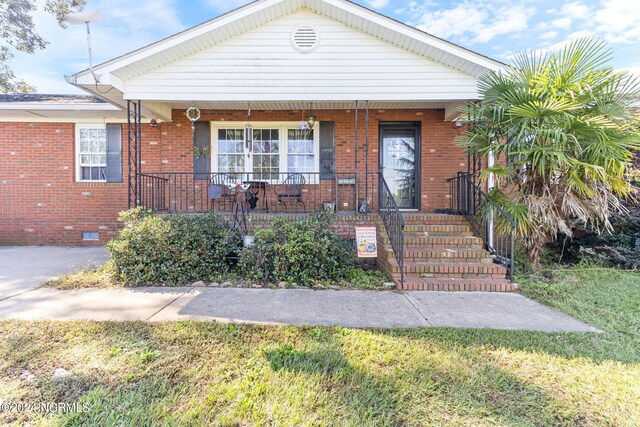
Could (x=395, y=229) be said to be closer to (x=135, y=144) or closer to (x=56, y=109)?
(x=135, y=144)

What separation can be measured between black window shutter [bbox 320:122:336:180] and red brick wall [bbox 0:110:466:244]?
0.14 m

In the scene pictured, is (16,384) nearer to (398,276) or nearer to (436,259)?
(398,276)

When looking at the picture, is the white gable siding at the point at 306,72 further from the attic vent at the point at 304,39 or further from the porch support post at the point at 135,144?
the porch support post at the point at 135,144

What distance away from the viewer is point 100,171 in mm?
8273

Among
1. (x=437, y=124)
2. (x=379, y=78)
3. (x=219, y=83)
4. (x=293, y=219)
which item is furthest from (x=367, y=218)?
(x=219, y=83)

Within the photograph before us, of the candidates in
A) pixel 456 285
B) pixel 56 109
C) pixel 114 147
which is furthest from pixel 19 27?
pixel 456 285

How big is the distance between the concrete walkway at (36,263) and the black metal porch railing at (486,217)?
7.58m

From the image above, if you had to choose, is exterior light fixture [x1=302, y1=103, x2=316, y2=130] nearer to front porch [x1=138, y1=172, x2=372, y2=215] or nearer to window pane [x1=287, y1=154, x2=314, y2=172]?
window pane [x1=287, y1=154, x2=314, y2=172]

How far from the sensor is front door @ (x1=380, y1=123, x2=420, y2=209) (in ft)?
26.7

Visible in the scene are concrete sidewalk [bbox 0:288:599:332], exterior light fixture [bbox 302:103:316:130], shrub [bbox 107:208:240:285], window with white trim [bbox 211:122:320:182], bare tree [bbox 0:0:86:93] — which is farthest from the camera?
bare tree [bbox 0:0:86:93]

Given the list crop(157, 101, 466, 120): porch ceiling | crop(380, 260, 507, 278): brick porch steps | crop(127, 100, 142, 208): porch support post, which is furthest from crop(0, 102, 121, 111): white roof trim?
crop(380, 260, 507, 278): brick porch steps

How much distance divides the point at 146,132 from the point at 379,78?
6.15 meters

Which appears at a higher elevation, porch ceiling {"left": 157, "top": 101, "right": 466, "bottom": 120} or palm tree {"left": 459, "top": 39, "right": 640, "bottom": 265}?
porch ceiling {"left": 157, "top": 101, "right": 466, "bottom": 120}

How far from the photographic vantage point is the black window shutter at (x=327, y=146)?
8.04 m
